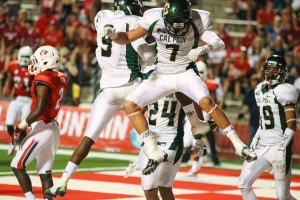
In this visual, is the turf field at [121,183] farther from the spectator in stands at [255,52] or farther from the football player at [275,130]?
the spectator in stands at [255,52]

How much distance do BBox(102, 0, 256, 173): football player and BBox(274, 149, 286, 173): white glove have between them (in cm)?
124

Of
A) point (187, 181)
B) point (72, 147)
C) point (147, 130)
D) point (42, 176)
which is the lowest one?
point (72, 147)

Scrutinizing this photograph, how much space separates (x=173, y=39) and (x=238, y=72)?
1228 centimetres

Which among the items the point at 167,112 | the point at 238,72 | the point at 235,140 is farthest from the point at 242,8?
the point at 235,140

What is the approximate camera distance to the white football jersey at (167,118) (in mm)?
9797

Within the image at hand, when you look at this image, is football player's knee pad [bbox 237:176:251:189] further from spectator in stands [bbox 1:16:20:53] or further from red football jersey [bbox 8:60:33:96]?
spectator in stands [bbox 1:16:20:53]

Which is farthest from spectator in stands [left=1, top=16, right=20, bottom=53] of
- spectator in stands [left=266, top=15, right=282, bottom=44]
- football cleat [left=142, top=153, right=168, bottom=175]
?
football cleat [left=142, top=153, right=168, bottom=175]

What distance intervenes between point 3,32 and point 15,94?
6.13m

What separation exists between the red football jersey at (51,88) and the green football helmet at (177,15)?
5.21 feet

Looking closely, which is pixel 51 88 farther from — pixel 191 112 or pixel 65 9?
pixel 65 9

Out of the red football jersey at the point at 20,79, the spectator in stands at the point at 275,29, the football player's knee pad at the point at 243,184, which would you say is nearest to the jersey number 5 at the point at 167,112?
the football player's knee pad at the point at 243,184

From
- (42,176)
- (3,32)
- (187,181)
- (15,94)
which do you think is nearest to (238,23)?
(3,32)

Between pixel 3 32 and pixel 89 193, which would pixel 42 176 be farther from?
pixel 3 32

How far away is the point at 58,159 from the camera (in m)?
17.4
